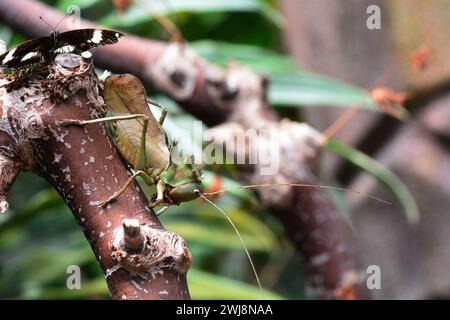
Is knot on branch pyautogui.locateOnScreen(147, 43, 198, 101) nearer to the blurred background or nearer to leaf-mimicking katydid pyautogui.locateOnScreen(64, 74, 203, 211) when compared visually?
the blurred background

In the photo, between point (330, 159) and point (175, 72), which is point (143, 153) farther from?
point (330, 159)

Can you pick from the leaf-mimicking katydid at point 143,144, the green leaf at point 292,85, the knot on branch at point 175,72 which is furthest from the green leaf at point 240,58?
the leaf-mimicking katydid at point 143,144

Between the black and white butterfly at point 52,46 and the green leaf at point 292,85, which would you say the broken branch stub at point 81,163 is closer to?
the black and white butterfly at point 52,46

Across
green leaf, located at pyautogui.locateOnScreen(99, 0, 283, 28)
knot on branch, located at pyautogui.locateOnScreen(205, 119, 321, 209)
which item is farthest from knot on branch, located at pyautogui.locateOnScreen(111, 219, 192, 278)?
green leaf, located at pyautogui.locateOnScreen(99, 0, 283, 28)

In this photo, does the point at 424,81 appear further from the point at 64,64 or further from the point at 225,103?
the point at 64,64

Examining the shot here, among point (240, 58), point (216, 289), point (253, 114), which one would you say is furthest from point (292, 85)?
point (216, 289)

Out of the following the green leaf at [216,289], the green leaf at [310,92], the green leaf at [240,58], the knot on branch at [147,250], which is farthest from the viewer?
the green leaf at [240,58]
